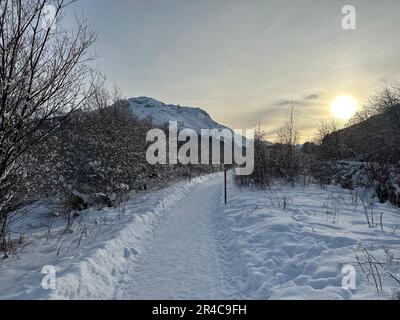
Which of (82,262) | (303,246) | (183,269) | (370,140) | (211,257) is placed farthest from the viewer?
(370,140)

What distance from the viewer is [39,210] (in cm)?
2003

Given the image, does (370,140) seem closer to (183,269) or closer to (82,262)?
(183,269)

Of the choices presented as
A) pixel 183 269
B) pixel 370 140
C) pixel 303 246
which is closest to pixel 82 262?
pixel 183 269

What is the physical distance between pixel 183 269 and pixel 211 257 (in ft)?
3.20

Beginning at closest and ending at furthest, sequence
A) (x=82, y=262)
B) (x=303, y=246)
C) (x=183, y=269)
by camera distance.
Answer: (x=82, y=262) → (x=183, y=269) → (x=303, y=246)

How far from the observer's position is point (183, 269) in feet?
20.2

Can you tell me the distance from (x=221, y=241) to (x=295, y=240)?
1998mm

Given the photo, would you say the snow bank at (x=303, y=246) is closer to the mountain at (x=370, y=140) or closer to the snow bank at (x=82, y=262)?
the snow bank at (x=82, y=262)

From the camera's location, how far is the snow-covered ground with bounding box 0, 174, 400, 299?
498cm

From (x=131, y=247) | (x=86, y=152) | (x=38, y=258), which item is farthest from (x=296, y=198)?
(x=86, y=152)

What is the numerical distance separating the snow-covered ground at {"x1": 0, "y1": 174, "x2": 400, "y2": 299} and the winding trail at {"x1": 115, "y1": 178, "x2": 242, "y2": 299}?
2 cm

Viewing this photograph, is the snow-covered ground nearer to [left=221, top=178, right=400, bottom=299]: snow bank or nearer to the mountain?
[left=221, top=178, right=400, bottom=299]: snow bank

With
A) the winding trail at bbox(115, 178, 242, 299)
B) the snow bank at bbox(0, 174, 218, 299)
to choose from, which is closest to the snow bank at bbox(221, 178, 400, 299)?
the winding trail at bbox(115, 178, 242, 299)
